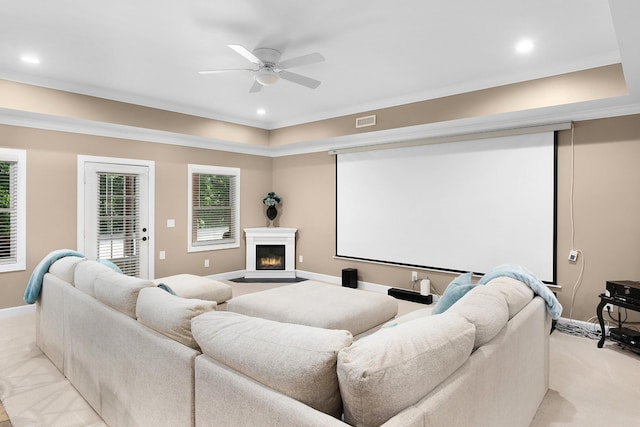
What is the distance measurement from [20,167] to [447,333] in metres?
5.25

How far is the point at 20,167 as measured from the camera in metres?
4.41

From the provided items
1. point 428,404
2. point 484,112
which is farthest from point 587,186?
point 428,404

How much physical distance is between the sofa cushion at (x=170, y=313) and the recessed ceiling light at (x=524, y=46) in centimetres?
346

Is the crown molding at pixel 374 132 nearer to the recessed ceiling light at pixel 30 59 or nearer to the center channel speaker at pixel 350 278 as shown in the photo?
the recessed ceiling light at pixel 30 59

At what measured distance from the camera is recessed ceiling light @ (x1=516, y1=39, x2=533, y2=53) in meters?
3.27

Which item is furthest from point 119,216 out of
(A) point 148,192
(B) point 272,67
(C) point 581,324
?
(C) point 581,324

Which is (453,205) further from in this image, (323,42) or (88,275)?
(88,275)

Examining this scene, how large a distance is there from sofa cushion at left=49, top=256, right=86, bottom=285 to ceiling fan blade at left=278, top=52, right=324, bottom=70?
2.48 metres

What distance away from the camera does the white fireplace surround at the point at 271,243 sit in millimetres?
6746

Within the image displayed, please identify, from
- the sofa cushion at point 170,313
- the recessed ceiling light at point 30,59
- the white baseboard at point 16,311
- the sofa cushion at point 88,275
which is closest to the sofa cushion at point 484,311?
the sofa cushion at point 170,313

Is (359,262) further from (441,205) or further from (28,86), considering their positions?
(28,86)

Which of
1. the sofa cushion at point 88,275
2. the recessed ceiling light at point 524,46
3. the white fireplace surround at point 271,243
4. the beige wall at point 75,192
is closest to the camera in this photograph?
the sofa cushion at point 88,275

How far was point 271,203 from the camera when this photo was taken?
23.1 feet

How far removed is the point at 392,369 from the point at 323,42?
3075 mm
